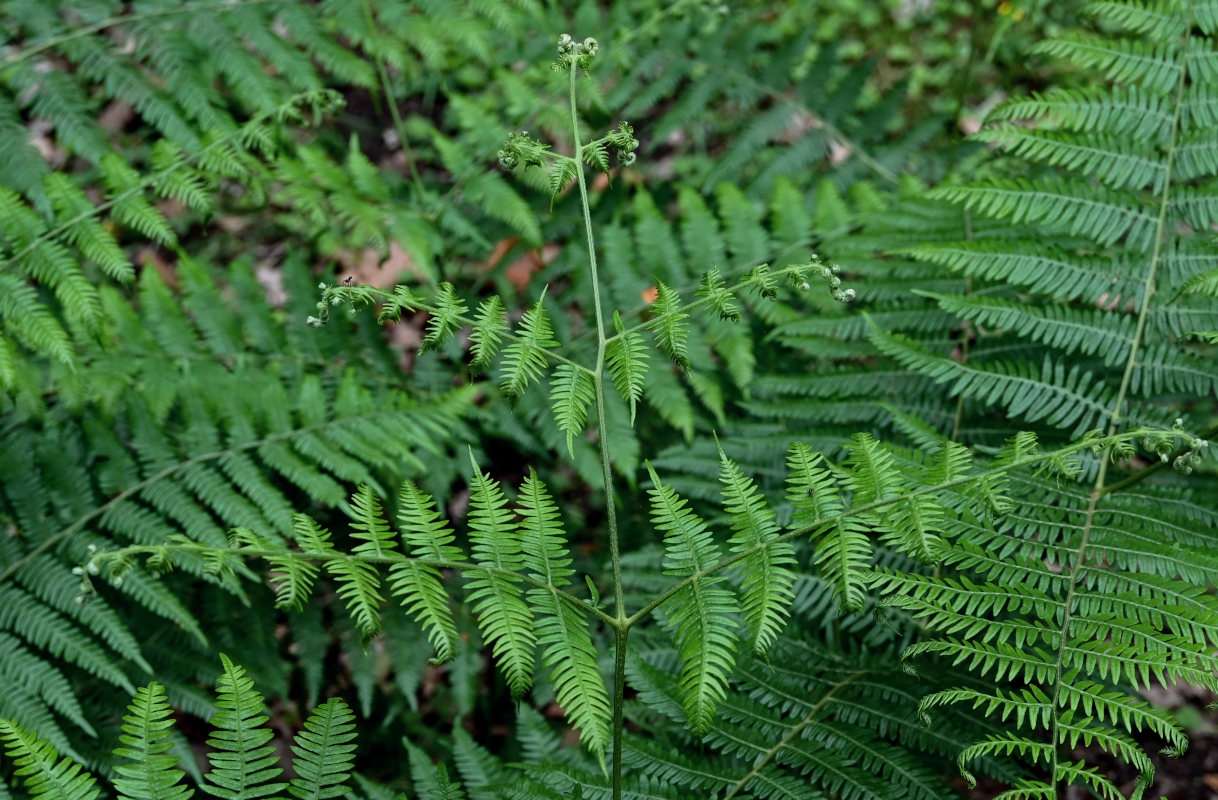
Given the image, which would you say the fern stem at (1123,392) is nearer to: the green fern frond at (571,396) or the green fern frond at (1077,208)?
the green fern frond at (1077,208)

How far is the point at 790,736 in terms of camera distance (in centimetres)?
182

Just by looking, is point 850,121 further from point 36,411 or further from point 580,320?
point 36,411

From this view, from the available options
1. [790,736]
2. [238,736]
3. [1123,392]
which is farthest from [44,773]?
[1123,392]

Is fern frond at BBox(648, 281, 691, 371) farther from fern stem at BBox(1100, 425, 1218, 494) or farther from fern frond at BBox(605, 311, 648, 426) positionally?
fern stem at BBox(1100, 425, 1218, 494)

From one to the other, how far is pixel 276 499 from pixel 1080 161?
2.28 meters

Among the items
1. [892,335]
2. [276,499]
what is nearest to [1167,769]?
[892,335]

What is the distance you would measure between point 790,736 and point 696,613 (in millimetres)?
552

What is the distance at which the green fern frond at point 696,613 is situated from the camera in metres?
1.37

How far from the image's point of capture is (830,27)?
4.65 meters

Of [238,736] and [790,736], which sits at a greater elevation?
[238,736]

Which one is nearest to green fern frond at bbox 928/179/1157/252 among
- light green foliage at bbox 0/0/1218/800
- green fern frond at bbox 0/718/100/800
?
light green foliage at bbox 0/0/1218/800

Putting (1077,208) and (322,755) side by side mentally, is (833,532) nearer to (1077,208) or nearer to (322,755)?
(322,755)

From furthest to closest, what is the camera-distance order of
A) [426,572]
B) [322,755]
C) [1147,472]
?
[1147,472] → [322,755] → [426,572]

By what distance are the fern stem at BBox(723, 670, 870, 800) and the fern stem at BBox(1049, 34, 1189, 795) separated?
1.37ft
